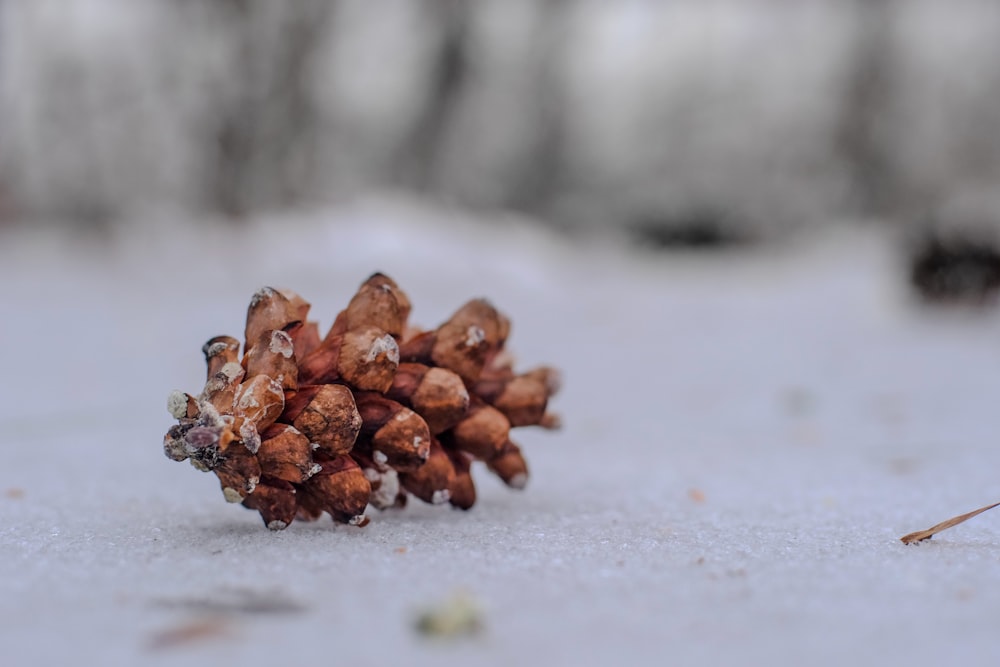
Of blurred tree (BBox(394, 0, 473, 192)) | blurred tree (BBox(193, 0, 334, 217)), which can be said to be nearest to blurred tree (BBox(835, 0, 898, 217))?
blurred tree (BBox(394, 0, 473, 192))

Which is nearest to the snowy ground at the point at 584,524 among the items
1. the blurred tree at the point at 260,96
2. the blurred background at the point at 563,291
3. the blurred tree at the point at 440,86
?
the blurred background at the point at 563,291

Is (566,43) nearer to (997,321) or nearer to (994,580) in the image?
(997,321)

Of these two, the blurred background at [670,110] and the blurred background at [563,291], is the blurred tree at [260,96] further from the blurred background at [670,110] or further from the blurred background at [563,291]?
the blurred background at [670,110]

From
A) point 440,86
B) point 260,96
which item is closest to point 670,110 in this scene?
point 440,86

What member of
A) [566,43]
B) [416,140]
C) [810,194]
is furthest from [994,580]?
[810,194]

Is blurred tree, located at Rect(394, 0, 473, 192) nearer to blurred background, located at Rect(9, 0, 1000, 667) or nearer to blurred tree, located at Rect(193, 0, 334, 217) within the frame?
blurred background, located at Rect(9, 0, 1000, 667)
